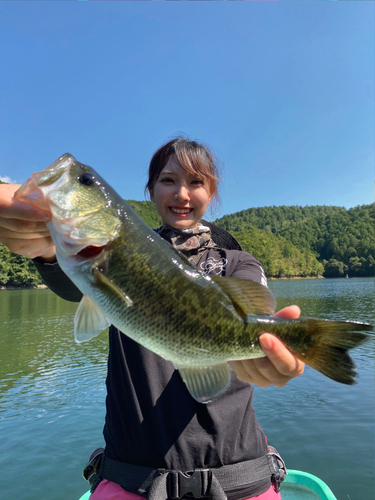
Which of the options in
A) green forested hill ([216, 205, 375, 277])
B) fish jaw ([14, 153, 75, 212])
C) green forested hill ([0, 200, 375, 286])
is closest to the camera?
fish jaw ([14, 153, 75, 212])

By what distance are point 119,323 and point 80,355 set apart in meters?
16.5

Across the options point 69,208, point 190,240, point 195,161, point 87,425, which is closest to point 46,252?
point 69,208

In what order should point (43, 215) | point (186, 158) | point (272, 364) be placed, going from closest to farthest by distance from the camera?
point (272, 364), point (43, 215), point (186, 158)

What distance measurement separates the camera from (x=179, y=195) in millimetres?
3201

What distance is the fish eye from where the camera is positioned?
227 cm

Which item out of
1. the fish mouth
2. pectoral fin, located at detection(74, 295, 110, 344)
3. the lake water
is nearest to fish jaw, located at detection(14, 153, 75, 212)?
the fish mouth

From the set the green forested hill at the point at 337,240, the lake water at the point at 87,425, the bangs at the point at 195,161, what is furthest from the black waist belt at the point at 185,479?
the green forested hill at the point at 337,240

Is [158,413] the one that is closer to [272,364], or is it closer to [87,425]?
[272,364]

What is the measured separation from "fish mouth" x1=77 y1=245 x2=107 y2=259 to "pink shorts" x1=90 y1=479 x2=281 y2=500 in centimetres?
173

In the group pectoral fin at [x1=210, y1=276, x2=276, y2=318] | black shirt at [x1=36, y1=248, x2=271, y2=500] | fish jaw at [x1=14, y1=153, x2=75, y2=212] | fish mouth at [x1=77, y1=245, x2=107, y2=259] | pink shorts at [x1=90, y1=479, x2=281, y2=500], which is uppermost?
fish jaw at [x1=14, y1=153, x2=75, y2=212]

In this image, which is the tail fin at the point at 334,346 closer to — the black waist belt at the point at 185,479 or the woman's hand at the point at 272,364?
the woman's hand at the point at 272,364

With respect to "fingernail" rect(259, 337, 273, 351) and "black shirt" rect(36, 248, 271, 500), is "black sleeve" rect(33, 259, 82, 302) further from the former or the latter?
"fingernail" rect(259, 337, 273, 351)

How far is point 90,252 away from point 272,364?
135 cm

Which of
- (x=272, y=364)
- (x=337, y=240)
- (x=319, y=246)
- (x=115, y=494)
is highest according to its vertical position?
(x=337, y=240)
